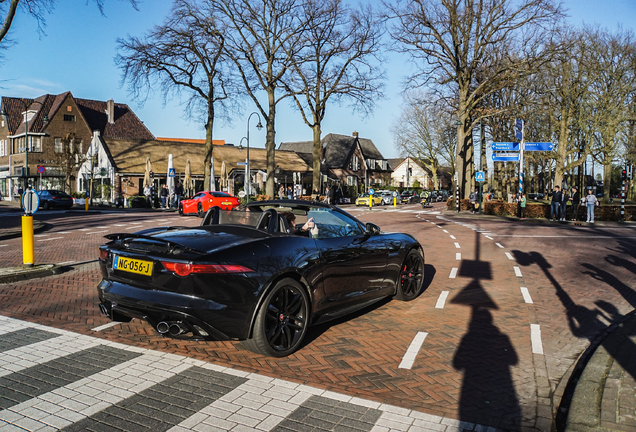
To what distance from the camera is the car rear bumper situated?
4.00m

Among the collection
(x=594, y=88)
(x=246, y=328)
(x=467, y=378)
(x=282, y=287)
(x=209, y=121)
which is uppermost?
(x=594, y=88)

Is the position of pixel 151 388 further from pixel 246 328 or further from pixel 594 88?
pixel 594 88

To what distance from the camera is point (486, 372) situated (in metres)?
4.29

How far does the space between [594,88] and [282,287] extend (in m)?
38.5

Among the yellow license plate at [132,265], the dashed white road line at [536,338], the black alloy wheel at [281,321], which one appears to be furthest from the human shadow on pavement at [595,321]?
the yellow license plate at [132,265]

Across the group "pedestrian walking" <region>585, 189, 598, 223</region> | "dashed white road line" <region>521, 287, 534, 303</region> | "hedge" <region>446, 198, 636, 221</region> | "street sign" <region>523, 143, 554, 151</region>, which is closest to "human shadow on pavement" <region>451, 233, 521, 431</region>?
"dashed white road line" <region>521, 287, 534, 303</region>

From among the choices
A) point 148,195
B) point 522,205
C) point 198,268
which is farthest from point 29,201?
point 148,195

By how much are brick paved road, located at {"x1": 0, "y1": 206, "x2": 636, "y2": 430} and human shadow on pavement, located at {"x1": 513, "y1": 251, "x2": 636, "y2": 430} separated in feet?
0.08

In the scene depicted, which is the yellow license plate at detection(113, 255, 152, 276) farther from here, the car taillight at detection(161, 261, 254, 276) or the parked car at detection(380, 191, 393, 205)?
the parked car at detection(380, 191, 393, 205)

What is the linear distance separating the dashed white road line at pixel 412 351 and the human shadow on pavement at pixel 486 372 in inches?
14.6

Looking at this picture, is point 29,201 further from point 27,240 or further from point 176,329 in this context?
point 176,329

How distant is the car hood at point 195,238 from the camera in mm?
4301

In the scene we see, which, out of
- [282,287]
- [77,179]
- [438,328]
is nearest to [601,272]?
[438,328]

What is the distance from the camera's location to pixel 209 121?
3659 cm
